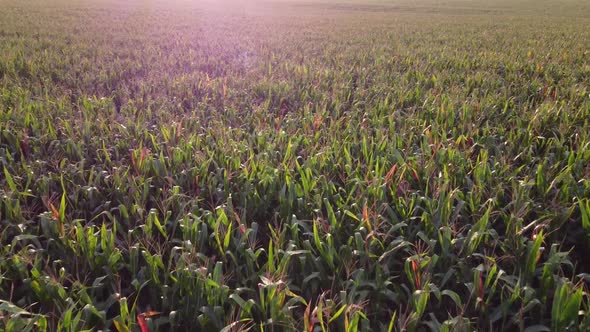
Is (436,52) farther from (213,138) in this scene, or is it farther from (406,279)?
(406,279)

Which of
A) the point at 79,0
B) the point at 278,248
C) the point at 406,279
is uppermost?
the point at 79,0

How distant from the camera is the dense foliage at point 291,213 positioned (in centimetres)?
135

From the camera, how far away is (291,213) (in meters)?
1.91

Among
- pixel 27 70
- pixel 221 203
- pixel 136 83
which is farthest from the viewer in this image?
pixel 27 70

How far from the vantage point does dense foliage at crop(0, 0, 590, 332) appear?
1.35m

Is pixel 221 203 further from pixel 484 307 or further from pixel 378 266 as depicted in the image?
pixel 484 307

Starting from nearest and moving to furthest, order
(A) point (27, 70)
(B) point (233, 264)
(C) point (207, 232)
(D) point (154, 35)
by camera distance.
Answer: (B) point (233, 264)
(C) point (207, 232)
(A) point (27, 70)
(D) point (154, 35)

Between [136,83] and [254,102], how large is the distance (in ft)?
4.92

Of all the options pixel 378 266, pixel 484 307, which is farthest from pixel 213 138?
pixel 484 307

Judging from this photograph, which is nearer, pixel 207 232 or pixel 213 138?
pixel 207 232

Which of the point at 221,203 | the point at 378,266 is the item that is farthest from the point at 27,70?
the point at 378,266

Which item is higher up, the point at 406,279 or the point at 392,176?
the point at 392,176

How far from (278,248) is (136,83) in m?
3.55

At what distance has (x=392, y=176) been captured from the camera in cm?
210
